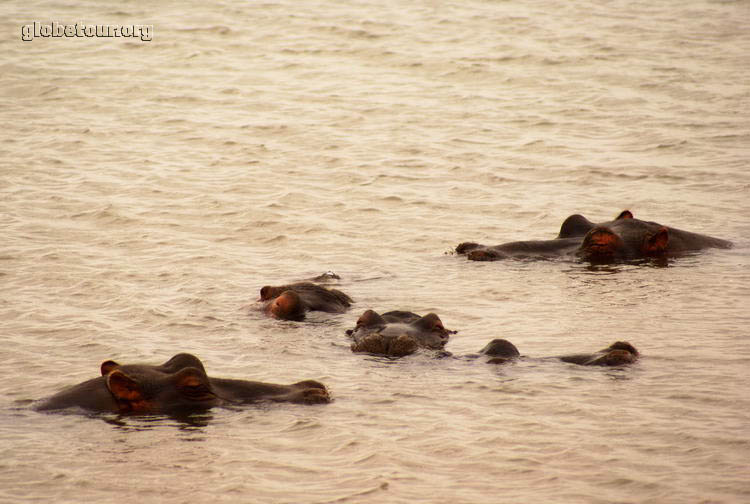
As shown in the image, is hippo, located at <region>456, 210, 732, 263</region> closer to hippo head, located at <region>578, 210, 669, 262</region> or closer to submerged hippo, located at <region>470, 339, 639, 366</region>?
hippo head, located at <region>578, 210, 669, 262</region>

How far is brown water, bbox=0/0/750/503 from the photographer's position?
7293 millimetres

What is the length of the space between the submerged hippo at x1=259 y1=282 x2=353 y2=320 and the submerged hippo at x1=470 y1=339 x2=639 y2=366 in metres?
1.97

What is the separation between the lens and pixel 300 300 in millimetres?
10492

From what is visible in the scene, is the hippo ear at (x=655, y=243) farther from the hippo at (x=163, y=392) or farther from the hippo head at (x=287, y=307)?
the hippo at (x=163, y=392)

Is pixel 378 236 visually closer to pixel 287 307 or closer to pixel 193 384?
pixel 287 307

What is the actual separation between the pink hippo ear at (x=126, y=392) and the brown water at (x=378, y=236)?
0.14m

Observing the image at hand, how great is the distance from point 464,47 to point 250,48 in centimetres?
479

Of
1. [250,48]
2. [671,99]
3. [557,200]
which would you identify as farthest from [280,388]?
[250,48]

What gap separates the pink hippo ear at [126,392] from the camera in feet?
25.1

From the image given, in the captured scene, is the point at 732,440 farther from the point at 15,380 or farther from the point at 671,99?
the point at 671,99

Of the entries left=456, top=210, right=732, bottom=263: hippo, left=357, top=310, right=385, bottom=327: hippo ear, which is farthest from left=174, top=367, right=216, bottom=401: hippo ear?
left=456, top=210, right=732, bottom=263: hippo

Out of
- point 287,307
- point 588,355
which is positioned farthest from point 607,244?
→ point 287,307

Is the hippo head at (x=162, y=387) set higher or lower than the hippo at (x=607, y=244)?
lower

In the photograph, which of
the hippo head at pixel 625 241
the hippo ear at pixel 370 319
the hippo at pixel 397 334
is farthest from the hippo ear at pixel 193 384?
the hippo head at pixel 625 241
